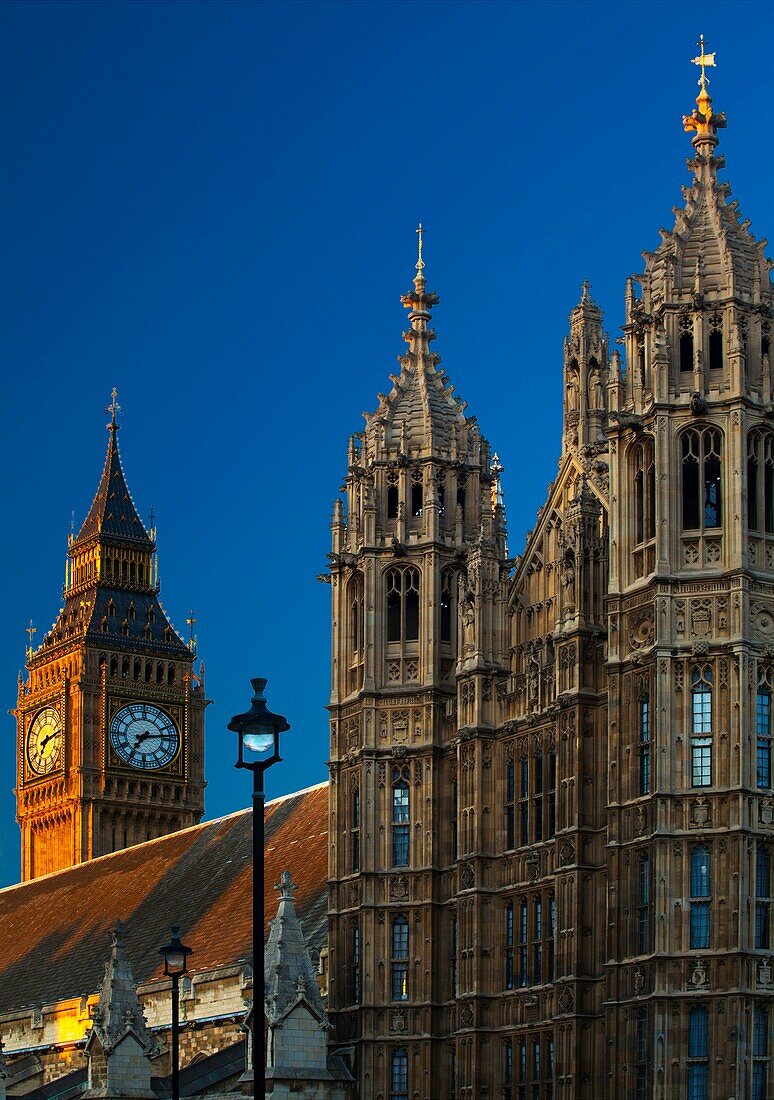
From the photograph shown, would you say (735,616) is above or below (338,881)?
A: above

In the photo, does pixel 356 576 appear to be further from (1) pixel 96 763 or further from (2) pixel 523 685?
(1) pixel 96 763

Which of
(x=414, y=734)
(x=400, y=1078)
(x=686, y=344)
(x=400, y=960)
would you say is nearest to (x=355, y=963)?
(x=400, y=960)

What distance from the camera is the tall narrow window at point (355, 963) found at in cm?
6919

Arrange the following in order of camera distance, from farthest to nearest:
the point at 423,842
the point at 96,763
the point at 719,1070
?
the point at 96,763 → the point at 423,842 → the point at 719,1070

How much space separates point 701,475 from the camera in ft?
199

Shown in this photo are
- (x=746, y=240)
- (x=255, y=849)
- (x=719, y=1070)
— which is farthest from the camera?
(x=746, y=240)

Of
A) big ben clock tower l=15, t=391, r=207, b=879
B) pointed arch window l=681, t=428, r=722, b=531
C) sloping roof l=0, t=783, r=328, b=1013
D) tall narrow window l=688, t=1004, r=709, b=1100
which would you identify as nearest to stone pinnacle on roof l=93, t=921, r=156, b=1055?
sloping roof l=0, t=783, r=328, b=1013

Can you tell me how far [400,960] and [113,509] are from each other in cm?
6624

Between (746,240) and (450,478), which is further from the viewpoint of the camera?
(450,478)

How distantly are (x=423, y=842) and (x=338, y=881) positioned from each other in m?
3.03

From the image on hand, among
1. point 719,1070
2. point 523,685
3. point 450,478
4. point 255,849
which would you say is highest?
point 450,478

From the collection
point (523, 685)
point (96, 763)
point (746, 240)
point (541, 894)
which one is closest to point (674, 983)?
point (541, 894)

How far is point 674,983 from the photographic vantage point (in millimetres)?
57969

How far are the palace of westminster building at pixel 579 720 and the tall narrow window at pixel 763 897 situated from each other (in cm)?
6
